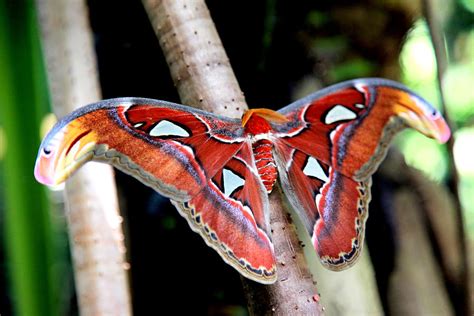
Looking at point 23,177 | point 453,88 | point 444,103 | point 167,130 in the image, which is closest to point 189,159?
point 167,130

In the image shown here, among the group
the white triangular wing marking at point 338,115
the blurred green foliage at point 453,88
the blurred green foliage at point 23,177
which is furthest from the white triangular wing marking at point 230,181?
the blurred green foliage at point 453,88

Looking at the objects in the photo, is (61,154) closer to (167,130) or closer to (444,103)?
(167,130)

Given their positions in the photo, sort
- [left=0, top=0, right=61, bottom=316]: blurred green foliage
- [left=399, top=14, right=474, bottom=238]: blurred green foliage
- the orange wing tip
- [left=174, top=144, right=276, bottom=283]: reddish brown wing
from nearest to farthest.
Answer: the orange wing tip, [left=174, top=144, right=276, bottom=283]: reddish brown wing, [left=0, top=0, right=61, bottom=316]: blurred green foliage, [left=399, top=14, right=474, bottom=238]: blurred green foliage

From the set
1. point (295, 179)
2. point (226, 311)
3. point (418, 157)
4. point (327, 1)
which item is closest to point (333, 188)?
point (295, 179)

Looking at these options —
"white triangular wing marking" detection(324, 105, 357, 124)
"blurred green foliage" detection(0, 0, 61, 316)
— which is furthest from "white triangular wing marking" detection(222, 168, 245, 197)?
"blurred green foliage" detection(0, 0, 61, 316)

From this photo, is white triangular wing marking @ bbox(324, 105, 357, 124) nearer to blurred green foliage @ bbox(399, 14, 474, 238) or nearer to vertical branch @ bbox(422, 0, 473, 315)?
vertical branch @ bbox(422, 0, 473, 315)

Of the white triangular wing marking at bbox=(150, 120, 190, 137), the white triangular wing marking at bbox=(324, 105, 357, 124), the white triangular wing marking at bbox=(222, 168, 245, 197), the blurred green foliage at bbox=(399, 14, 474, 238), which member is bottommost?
the white triangular wing marking at bbox=(222, 168, 245, 197)
